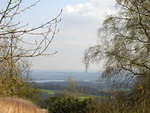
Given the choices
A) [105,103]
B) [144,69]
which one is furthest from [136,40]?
[105,103]

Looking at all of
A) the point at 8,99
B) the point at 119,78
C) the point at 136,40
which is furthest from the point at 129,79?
the point at 8,99

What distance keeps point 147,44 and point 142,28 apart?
95 centimetres

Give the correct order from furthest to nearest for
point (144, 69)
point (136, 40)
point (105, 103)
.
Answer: point (136, 40), point (144, 69), point (105, 103)

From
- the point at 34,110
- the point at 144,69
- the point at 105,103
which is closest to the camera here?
the point at 34,110

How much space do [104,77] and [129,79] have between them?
143cm

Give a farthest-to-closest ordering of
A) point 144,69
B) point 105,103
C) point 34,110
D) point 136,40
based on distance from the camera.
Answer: point 136,40
point 144,69
point 105,103
point 34,110

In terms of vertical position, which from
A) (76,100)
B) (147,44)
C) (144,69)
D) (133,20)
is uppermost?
(133,20)

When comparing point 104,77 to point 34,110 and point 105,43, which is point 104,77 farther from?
point 34,110

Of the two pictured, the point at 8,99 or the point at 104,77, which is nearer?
the point at 8,99

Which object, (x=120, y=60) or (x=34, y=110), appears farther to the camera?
(x=120, y=60)

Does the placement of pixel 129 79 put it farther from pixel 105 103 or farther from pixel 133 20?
pixel 105 103

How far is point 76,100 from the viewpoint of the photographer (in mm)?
21656

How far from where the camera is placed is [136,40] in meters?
22.6

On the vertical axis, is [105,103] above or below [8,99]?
below
